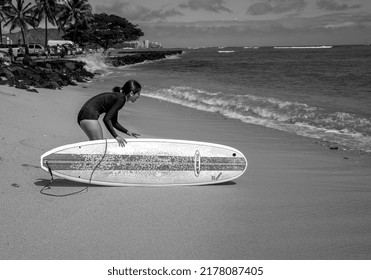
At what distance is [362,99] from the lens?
57.2ft

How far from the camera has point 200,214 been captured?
14.5ft

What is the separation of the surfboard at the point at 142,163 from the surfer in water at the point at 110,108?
0.24 meters

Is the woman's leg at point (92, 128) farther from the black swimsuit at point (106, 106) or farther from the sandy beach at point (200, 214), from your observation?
the sandy beach at point (200, 214)

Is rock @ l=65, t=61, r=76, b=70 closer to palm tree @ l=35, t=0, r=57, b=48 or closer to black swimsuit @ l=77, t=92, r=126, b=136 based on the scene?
palm tree @ l=35, t=0, r=57, b=48

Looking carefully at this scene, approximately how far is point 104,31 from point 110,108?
69.4 m

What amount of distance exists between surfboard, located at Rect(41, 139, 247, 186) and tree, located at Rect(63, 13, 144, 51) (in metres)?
66.7

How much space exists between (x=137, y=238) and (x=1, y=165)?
2.84 metres

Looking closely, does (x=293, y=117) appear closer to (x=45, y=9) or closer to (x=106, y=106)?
(x=106, y=106)

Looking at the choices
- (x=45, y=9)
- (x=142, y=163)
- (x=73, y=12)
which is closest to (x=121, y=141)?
(x=142, y=163)

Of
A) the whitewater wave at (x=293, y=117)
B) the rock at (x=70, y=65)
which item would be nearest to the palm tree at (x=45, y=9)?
the rock at (x=70, y=65)

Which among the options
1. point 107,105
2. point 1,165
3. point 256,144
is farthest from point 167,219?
A: point 256,144

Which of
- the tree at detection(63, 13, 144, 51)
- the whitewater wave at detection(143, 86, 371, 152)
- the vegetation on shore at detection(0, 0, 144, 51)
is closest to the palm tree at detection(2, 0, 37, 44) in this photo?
the vegetation on shore at detection(0, 0, 144, 51)

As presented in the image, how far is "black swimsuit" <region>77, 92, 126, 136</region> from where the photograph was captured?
523cm

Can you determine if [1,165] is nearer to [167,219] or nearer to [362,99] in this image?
[167,219]
